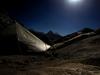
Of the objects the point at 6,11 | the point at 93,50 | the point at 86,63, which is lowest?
the point at 86,63

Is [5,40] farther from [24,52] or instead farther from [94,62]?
[94,62]

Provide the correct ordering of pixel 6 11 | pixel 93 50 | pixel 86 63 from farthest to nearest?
1. pixel 6 11
2. pixel 93 50
3. pixel 86 63

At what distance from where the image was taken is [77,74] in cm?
347

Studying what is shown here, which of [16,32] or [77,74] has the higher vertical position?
[16,32]

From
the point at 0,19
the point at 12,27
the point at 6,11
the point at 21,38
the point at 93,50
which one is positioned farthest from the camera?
the point at 6,11

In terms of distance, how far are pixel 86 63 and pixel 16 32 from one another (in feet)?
15.2

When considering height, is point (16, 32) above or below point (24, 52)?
above

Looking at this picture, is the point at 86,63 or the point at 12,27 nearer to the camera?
the point at 86,63

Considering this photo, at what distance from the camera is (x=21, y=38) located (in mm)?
7762

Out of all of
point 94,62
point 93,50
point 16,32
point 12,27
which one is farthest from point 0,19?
point 94,62

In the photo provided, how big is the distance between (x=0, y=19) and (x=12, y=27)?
2529 millimetres

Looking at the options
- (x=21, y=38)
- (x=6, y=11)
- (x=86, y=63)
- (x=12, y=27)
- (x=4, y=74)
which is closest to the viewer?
(x=4, y=74)

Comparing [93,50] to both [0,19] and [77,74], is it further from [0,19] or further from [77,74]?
[0,19]

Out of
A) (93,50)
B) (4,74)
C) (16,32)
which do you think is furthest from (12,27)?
(4,74)
